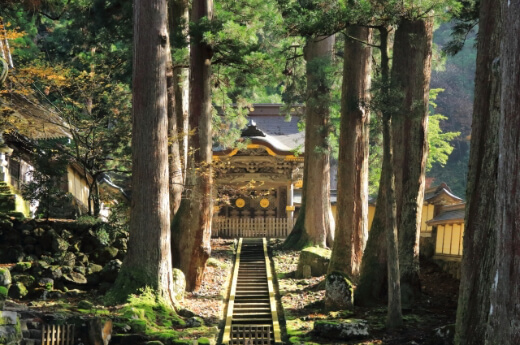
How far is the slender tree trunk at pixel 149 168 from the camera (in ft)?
48.4

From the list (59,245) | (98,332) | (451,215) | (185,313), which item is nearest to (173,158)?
(59,245)

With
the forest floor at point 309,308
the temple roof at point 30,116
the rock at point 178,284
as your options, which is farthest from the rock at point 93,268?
the temple roof at point 30,116

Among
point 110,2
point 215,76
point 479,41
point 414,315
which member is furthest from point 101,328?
point 215,76

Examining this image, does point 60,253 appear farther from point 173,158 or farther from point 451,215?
point 451,215

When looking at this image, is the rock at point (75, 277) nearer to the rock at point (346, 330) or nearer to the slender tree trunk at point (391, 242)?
the rock at point (346, 330)

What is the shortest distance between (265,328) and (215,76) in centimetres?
1109

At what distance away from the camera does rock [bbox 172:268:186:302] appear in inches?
651

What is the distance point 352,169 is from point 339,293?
14.1ft

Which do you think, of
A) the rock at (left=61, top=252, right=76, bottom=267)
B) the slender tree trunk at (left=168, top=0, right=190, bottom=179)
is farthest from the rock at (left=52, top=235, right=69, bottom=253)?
the slender tree trunk at (left=168, top=0, right=190, bottom=179)

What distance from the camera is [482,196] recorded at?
1035cm

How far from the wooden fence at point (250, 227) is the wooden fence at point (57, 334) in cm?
2004

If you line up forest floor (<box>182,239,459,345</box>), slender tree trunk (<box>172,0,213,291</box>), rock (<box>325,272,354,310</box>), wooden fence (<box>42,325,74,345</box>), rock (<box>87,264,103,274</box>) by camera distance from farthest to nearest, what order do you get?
slender tree trunk (<box>172,0,213,291</box>)
rock (<box>87,264,103,274</box>)
rock (<box>325,272,354,310</box>)
forest floor (<box>182,239,459,345</box>)
wooden fence (<box>42,325,74,345</box>)

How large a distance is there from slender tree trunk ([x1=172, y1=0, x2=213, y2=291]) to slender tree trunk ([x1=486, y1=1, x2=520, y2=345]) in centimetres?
1210

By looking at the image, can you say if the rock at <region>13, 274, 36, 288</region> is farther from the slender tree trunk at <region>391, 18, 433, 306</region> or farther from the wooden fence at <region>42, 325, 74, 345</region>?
the slender tree trunk at <region>391, 18, 433, 306</region>
